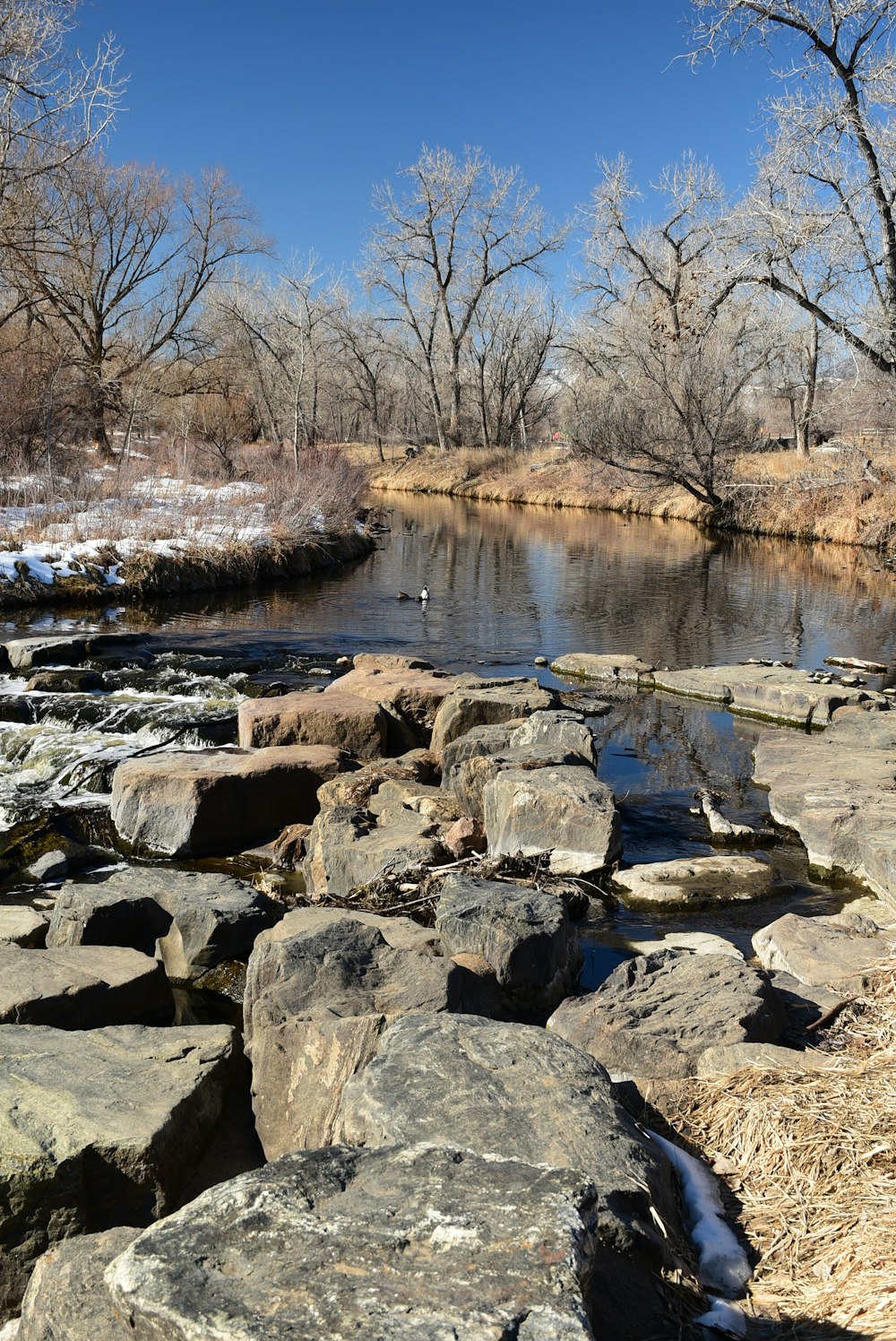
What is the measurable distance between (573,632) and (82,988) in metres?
11.1

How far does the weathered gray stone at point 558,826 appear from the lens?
6.02m

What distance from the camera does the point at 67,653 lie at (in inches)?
449

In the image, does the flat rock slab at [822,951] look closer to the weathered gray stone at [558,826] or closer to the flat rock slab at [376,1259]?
the weathered gray stone at [558,826]

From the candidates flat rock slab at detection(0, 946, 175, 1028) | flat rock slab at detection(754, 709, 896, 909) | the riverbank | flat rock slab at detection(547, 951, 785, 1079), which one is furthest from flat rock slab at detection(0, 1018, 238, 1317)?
the riverbank

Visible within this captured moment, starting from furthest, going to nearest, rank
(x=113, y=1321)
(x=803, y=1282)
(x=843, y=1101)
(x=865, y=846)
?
(x=865, y=846)
(x=843, y=1101)
(x=803, y=1282)
(x=113, y=1321)

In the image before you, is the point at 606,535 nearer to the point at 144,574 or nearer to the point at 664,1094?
the point at 144,574

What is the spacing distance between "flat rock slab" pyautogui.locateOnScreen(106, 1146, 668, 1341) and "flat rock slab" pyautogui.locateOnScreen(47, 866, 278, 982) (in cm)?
312

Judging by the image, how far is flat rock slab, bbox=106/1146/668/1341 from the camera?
1.55 meters

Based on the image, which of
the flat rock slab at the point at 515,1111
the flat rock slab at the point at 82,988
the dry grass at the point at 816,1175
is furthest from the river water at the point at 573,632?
the flat rock slab at the point at 515,1111

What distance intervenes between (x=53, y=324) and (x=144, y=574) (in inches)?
801

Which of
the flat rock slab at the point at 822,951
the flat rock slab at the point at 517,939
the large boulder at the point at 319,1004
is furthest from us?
the flat rock slab at the point at 517,939

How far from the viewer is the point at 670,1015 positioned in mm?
3734

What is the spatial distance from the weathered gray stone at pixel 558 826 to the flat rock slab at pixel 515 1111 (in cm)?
321

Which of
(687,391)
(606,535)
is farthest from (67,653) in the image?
(687,391)
